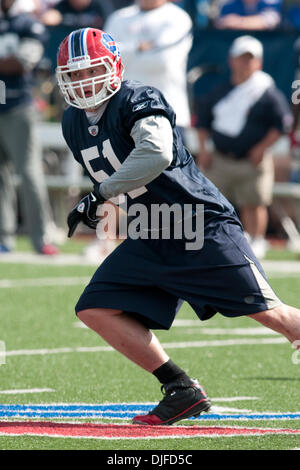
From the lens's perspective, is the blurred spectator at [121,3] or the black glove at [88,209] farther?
the blurred spectator at [121,3]

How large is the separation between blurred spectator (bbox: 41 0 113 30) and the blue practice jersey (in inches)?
321

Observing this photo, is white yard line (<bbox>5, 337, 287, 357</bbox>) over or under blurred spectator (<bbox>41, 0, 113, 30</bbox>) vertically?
under

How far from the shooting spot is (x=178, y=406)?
4664 mm

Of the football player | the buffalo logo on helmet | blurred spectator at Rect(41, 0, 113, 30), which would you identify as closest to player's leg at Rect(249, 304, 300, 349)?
the football player

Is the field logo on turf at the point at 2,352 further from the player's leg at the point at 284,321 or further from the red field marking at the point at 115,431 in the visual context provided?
the player's leg at the point at 284,321

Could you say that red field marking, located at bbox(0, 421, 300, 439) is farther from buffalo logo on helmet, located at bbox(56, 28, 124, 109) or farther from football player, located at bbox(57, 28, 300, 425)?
buffalo logo on helmet, located at bbox(56, 28, 124, 109)

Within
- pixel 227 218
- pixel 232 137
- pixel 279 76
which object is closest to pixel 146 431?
pixel 227 218

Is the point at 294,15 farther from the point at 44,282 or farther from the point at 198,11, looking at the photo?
the point at 44,282

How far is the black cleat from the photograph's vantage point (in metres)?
4.65

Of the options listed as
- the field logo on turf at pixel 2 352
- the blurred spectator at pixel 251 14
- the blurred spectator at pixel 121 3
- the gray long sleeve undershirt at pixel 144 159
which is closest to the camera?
the gray long sleeve undershirt at pixel 144 159

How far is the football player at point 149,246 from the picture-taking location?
4.53 m

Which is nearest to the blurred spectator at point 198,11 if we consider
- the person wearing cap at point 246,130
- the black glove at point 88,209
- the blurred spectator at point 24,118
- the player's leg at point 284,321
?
the person wearing cap at point 246,130

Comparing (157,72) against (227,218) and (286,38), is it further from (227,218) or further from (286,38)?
(227,218)

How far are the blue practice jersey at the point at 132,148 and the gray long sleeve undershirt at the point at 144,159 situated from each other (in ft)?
0.25
